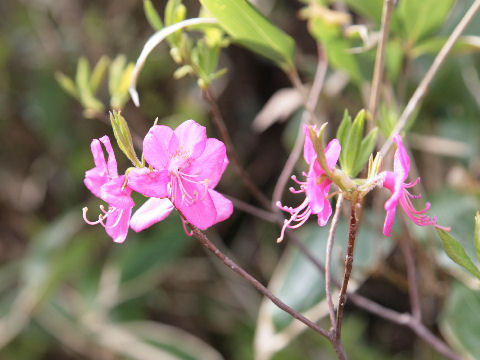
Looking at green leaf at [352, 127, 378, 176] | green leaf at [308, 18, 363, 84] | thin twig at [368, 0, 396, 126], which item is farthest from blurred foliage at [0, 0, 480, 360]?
green leaf at [352, 127, 378, 176]

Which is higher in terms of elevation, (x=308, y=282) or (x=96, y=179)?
(x=96, y=179)

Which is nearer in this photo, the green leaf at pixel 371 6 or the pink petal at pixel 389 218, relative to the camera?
the pink petal at pixel 389 218

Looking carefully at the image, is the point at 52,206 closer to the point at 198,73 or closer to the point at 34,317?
the point at 34,317

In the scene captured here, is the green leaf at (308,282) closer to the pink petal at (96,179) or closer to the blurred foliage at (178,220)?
the blurred foliage at (178,220)

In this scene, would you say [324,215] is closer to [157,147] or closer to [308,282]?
[157,147]

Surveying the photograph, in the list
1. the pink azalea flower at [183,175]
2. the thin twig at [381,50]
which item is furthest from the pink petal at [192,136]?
the thin twig at [381,50]

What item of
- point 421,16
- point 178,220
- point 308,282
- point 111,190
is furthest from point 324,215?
point 178,220

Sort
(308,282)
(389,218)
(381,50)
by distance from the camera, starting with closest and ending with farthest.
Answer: (389,218) → (381,50) → (308,282)
